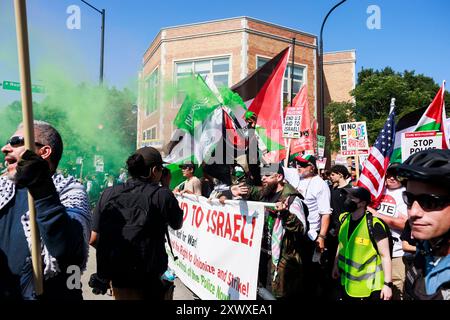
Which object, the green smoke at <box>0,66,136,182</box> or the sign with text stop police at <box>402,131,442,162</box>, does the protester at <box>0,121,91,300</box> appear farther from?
the sign with text stop police at <box>402,131,442,162</box>

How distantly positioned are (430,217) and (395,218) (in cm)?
249

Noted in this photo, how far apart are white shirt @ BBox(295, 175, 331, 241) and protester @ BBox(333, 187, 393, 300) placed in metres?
1.55

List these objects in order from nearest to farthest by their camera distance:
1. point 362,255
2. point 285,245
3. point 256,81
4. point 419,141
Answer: point 362,255 → point 285,245 → point 419,141 → point 256,81

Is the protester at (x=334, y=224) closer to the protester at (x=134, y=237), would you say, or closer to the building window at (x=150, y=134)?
the protester at (x=134, y=237)

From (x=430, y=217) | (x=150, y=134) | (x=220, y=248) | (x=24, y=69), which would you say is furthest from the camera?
(x=150, y=134)

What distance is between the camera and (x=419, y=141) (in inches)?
194

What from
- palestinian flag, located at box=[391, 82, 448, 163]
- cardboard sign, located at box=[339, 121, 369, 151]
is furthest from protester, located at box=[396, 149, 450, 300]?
cardboard sign, located at box=[339, 121, 369, 151]

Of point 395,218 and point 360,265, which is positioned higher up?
point 395,218

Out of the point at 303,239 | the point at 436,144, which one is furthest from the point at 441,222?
the point at 436,144

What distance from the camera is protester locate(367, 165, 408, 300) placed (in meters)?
4.04

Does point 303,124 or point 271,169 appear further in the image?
point 303,124

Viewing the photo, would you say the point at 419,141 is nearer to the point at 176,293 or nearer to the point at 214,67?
the point at 176,293

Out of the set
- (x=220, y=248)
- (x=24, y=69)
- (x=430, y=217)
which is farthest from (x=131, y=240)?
(x=430, y=217)
